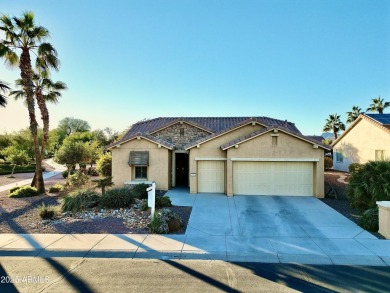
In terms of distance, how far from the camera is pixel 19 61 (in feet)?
51.9

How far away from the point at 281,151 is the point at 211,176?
15.4 ft

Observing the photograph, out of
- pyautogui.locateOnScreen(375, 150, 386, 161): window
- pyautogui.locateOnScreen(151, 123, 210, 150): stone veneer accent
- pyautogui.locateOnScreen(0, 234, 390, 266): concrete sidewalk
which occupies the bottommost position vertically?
pyautogui.locateOnScreen(0, 234, 390, 266): concrete sidewalk

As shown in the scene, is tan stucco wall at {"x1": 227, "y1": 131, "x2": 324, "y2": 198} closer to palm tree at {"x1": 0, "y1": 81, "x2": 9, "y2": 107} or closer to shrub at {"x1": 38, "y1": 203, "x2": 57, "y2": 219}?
shrub at {"x1": 38, "y1": 203, "x2": 57, "y2": 219}

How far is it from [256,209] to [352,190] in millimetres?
4812

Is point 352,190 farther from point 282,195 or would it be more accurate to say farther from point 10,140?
point 10,140

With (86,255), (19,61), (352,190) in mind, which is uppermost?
(19,61)

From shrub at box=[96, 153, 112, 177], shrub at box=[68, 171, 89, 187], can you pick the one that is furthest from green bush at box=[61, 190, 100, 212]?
shrub at box=[96, 153, 112, 177]

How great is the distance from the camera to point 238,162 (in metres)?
15.9

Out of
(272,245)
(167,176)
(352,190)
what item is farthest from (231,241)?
(167,176)

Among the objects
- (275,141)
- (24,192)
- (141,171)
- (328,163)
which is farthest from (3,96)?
(328,163)

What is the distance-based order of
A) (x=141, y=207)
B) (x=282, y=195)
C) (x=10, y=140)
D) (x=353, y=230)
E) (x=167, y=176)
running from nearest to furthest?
(x=353, y=230) → (x=141, y=207) → (x=282, y=195) → (x=167, y=176) → (x=10, y=140)

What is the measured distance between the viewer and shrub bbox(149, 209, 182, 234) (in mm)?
8788

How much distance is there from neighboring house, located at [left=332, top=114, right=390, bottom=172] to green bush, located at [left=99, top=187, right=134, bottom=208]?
20.2 m

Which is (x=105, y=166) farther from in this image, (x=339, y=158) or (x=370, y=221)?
(x=339, y=158)
